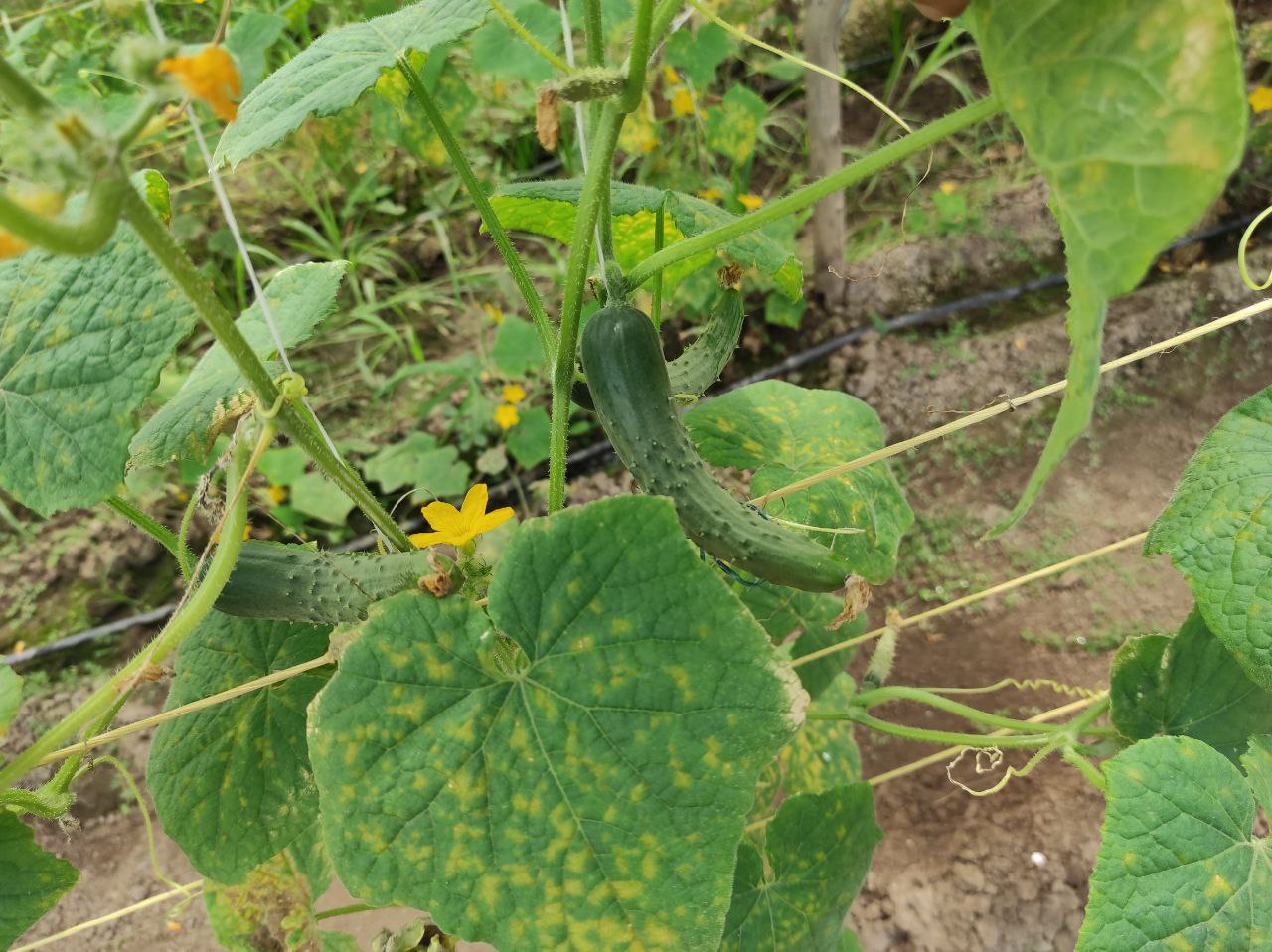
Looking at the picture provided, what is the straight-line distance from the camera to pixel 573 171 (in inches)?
155

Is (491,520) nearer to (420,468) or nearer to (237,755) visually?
(237,755)

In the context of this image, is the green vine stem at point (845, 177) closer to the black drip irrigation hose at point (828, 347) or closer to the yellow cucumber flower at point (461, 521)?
the yellow cucumber flower at point (461, 521)

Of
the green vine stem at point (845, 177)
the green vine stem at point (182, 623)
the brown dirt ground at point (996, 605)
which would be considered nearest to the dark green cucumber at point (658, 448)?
the green vine stem at point (845, 177)

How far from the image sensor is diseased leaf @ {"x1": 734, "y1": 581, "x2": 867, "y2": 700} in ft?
5.80

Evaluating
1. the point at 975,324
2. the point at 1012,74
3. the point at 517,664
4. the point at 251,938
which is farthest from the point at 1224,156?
the point at 975,324

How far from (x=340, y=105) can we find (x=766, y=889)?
4.94 ft

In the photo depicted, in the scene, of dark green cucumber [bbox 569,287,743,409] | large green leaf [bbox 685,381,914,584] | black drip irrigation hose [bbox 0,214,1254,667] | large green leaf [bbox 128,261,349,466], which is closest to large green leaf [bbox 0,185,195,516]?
large green leaf [bbox 128,261,349,466]

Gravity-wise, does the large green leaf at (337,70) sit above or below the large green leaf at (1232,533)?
above

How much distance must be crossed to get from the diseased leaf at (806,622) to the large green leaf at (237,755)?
845 millimetres

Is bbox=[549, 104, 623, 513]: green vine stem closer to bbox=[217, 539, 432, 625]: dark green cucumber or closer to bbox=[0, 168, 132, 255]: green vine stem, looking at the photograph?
bbox=[217, 539, 432, 625]: dark green cucumber

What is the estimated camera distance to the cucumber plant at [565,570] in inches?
25.9

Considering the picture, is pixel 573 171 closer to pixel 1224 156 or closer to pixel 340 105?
pixel 340 105

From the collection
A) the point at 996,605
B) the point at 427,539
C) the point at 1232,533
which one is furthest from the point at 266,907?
the point at 996,605

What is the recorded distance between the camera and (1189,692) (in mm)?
1525
